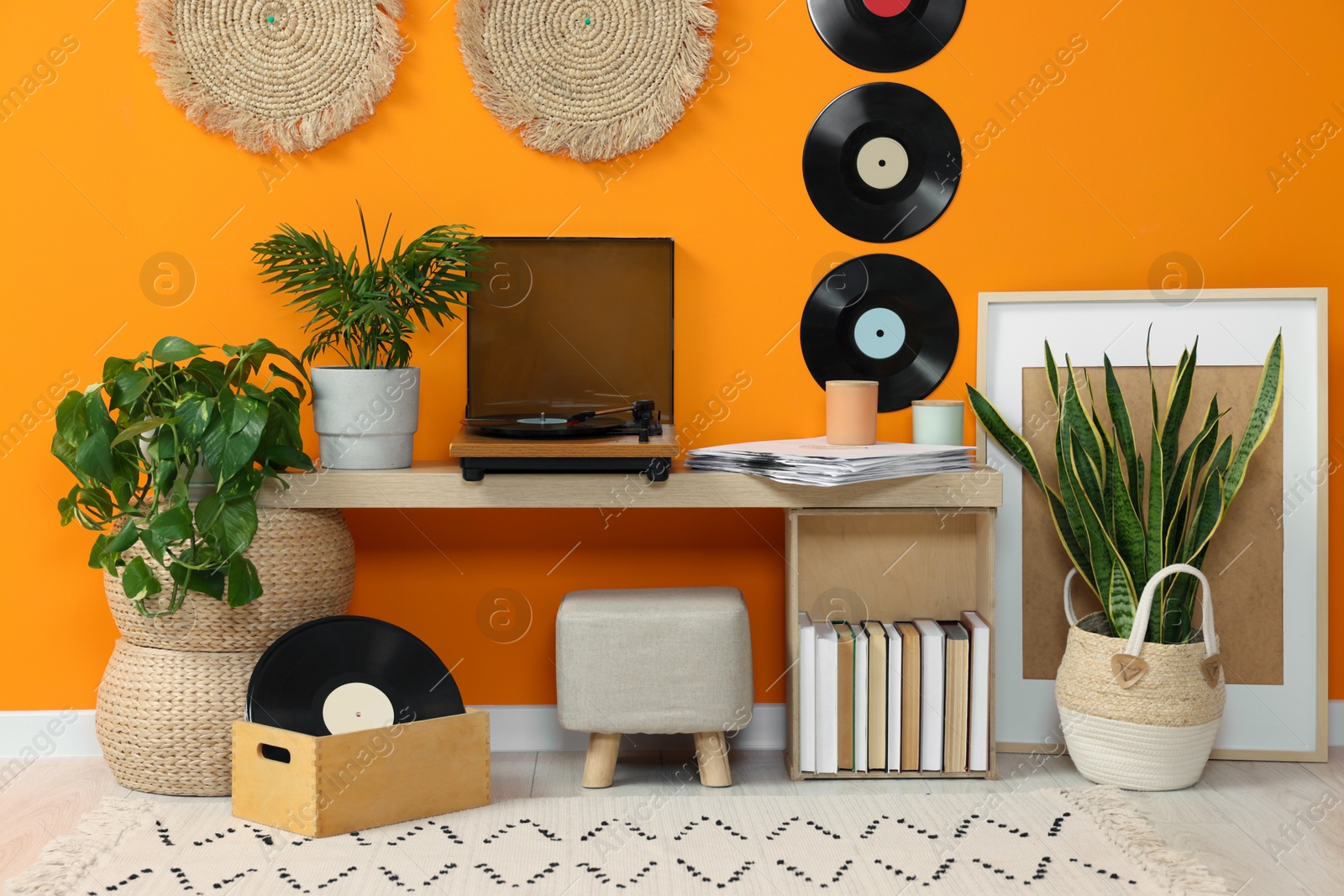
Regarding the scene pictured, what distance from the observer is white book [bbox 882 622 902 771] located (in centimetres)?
208

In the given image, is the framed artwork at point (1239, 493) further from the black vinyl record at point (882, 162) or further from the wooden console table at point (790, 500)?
the black vinyl record at point (882, 162)

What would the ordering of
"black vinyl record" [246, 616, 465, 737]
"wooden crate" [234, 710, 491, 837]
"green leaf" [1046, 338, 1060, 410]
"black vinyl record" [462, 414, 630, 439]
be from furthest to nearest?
"green leaf" [1046, 338, 1060, 410]
"black vinyl record" [462, 414, 630, 439]
"black vinyl record" [246, 616, 465, 737]
"wooden crate" [234, 710, 491, 837]

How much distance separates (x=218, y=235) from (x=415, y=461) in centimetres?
67

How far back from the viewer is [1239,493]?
2234 millimetres

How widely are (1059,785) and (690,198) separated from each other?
1463 mm

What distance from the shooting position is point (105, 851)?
1.75 meters

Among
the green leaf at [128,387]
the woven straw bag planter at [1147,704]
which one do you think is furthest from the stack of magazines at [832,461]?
the green leaf at [128,387]

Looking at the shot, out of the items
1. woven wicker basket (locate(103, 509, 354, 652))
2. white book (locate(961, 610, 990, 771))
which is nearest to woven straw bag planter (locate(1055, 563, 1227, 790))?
white book (locate(961, 610, 990, 771))

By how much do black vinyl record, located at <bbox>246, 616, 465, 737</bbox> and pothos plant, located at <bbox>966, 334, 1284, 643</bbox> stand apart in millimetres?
1328

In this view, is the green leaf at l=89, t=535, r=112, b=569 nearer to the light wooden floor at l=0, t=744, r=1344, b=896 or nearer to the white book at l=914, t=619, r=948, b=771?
the light wooden floor at l=0, t=744, r=1344, b=896

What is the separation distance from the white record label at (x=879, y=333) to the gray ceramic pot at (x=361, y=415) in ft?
3.23

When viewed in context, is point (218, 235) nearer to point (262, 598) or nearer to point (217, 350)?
point (217, 350)

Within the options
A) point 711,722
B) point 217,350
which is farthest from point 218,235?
point 711,722

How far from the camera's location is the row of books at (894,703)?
2.07 meters
